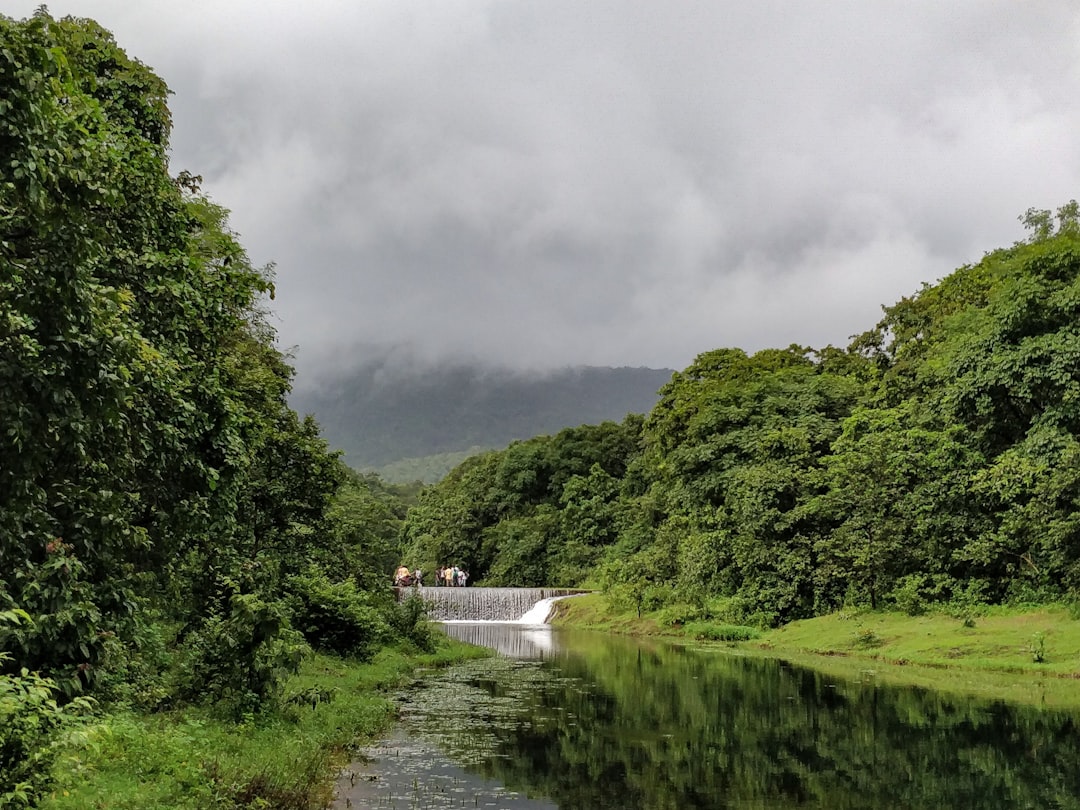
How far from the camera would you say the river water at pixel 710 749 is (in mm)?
12227

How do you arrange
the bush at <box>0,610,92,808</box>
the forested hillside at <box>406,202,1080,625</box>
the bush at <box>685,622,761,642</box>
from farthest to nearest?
the bush at <box>685,622,761,642</box>
the forested hillside at <box>406,202,1080,625</box>
the bush at <box>0,610,92,808</box>

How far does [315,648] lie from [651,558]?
2941 centimetres

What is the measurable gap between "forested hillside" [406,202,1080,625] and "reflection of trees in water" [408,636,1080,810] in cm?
1178

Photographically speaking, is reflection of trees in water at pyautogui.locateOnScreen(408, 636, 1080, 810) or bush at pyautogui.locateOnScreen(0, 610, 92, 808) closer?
bush at pyautogui.locateOnScreen(0, 610, 92, 808)

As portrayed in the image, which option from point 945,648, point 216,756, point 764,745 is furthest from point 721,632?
point 216,756

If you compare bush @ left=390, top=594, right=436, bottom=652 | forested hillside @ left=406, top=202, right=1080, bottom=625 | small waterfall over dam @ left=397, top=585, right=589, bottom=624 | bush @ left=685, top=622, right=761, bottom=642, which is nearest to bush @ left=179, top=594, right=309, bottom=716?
bush @ left=390, top=594, right=436, bottom=652

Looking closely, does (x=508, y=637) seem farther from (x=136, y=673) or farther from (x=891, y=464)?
(x=136, y=673)

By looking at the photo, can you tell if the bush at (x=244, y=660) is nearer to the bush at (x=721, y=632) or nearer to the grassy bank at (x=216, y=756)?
the grassy bank at (x=216, y=756)

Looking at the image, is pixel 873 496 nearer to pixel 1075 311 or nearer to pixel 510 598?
pixel 1075 311

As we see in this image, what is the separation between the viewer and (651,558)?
50406 millimetres

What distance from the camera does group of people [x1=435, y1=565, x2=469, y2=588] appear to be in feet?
254

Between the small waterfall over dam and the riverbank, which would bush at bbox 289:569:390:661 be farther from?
the small waterfall over dam

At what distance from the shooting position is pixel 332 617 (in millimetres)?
24297

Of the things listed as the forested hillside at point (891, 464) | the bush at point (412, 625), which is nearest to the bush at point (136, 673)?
the bush at point (412, 625)
